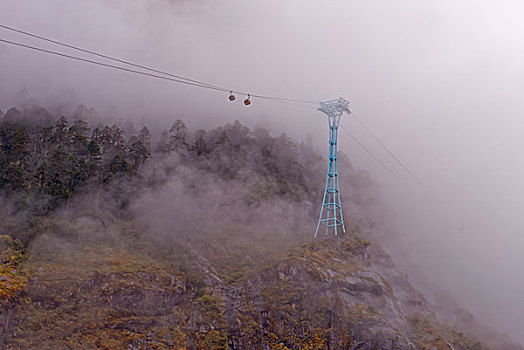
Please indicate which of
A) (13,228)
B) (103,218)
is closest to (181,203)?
(103,218)

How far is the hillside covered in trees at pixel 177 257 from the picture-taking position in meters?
24.2

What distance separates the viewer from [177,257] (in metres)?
30.4

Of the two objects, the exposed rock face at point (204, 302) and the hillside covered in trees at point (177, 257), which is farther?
the hillside covered in trees at point (177, 257)

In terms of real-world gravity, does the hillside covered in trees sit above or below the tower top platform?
below

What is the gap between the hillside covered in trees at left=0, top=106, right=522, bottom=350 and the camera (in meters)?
24.2

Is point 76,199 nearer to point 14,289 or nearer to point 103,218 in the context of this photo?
point 103,218

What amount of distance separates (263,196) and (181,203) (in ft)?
25.0

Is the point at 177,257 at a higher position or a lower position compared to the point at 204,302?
higher

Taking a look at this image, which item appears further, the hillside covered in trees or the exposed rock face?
the hillside covered in trees

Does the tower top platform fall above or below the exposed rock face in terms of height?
above

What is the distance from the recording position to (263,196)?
39281 mm

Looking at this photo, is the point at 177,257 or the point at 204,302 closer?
the point at 204,302

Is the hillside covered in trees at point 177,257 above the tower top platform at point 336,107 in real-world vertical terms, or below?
below

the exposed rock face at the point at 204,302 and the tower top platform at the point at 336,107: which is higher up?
the tower top platform at the point at 336,107
